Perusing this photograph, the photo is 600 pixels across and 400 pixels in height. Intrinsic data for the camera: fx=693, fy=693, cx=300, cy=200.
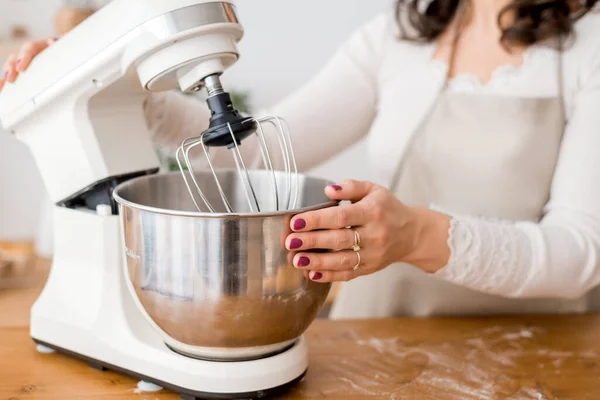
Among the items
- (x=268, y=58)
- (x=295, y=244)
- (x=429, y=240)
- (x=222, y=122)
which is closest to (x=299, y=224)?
(x=295, y=244)

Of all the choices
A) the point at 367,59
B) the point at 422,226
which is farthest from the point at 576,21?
the point at 422,226

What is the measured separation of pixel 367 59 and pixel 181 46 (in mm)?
618

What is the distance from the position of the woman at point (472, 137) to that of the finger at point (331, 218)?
0.35 feet

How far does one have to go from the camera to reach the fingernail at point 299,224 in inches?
25.1

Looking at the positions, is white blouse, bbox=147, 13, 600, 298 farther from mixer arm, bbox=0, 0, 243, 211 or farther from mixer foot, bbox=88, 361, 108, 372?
mixer foot, bbox=88, 361, 108, 372

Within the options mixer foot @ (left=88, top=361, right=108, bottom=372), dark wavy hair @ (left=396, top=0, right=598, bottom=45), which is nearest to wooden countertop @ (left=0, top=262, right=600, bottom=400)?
mixer foot @ (left=88, top=361, right=108, bottom=372)

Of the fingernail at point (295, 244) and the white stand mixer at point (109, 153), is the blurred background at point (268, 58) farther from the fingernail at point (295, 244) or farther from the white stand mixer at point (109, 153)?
the fingernail at point (295, 244)

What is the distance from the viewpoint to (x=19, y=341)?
87 cm

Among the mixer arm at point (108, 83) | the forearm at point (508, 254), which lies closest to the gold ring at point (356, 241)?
the forearm at point (508, 254)

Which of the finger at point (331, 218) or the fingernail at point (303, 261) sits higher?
the finger at point (331, 218)

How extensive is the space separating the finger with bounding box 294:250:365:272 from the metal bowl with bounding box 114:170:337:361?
11 mm

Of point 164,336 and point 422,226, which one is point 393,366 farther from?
point 164,336

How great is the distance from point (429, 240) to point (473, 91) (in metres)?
Result: 0.40

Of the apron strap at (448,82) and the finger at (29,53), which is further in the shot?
the apron strap at (448,82)
